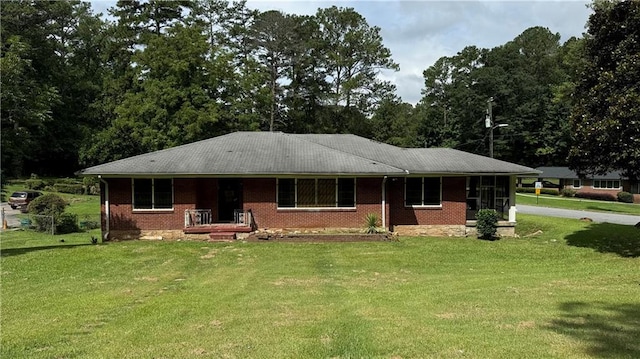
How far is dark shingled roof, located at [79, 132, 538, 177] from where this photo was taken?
18.6 metres

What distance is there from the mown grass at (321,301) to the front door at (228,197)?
3.26 meters

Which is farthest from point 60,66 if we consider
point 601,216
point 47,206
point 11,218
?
point 601,216

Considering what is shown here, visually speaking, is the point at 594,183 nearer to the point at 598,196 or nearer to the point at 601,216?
the point at 598,196

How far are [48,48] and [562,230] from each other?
187 ft

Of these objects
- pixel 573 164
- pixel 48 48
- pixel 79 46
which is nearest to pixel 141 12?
pixel 48 48

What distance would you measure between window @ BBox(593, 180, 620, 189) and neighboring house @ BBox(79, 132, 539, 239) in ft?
113

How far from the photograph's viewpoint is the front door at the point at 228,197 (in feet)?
67.1

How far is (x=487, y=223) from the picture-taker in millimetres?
20109

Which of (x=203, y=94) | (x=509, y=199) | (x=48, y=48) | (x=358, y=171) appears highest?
(x=48, y=48)

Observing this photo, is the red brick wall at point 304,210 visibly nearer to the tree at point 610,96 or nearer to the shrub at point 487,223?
the shrub at point 487,223

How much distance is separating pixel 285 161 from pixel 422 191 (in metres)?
6.40

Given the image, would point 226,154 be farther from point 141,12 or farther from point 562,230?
point 141,12

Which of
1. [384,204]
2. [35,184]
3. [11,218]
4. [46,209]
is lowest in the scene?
[11,218]

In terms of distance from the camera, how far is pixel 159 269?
524 inches
